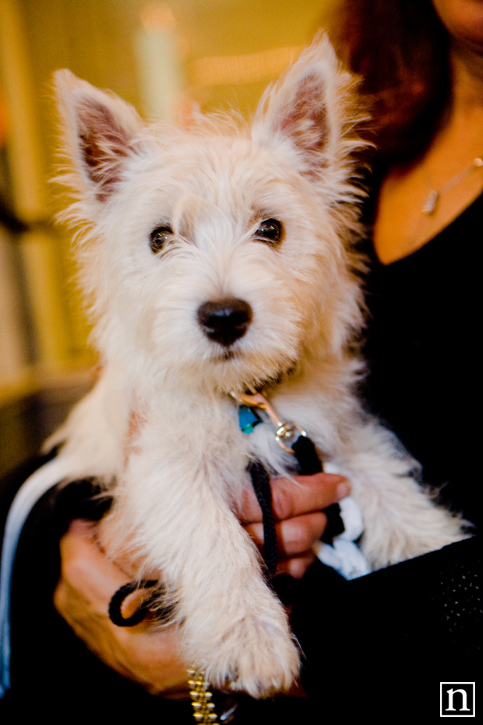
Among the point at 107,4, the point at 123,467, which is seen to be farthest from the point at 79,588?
the point at 107,4

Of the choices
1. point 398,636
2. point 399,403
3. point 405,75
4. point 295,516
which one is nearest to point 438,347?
point 399,403

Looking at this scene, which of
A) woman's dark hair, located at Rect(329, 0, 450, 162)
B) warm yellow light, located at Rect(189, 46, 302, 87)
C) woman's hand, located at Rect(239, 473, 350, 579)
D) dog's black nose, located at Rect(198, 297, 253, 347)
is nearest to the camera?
dog's black nose, located at Rect(198, 297, 253, 347)

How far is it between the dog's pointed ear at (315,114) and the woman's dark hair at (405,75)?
0.25m

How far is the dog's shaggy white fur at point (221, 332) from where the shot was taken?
115 centimetres

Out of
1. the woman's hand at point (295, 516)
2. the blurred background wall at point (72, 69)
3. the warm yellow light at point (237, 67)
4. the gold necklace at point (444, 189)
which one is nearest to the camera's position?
the woman's hand at point (295, 516)

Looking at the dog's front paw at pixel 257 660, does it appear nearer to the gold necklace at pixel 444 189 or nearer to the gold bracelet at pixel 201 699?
the gold bracelet at pixel 201 699

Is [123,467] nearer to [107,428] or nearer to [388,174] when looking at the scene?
[107,428]

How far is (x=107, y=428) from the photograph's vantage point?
1575mm

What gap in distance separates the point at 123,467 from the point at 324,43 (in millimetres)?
1351

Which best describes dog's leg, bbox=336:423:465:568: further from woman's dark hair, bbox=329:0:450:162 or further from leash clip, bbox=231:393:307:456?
Answer: woman's dark hair, bbox=329:0:450:162

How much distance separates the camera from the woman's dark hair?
1755 millimetres

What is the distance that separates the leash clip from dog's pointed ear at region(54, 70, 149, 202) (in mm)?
787

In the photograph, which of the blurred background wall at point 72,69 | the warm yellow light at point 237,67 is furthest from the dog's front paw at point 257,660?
the warm yellow light at point 237,67

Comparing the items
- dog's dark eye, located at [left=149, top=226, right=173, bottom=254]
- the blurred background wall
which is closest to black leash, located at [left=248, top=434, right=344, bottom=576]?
dog's dark eye, located at [left=149, top=226, right=173, bottom=254]
